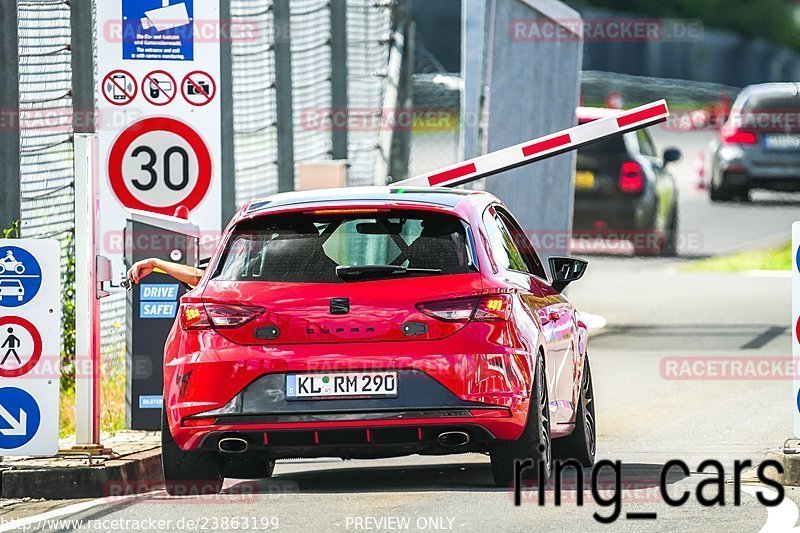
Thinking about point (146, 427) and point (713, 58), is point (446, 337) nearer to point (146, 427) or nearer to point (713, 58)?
point (146, 427)

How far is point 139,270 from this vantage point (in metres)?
11.3

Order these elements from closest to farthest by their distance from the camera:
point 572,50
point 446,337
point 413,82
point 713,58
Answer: point 446,337, point 572,50, point 413,82, point 713,58

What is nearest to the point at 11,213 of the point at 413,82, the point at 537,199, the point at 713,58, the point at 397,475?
the point at 397,475

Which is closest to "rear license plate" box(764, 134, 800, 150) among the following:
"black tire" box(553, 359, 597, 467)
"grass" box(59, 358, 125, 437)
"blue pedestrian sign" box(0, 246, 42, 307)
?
"grass" box(59, 358, 125, 437)

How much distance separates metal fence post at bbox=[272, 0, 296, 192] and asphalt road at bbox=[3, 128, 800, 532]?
3.20m

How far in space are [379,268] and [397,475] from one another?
196cm

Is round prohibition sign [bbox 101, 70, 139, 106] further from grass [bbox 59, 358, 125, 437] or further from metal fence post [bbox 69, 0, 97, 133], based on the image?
grass [bbox 59, 358, 125, 437]

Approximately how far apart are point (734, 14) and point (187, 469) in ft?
245

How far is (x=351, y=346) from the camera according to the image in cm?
948

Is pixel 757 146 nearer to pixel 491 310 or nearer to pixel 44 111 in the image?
pixel 44 111

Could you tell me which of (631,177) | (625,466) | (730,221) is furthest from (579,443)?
(730,221)

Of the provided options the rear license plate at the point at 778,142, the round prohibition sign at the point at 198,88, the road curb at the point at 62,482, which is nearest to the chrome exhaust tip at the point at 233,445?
the road curb at the point at 62,482

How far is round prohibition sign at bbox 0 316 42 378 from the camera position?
1087cm

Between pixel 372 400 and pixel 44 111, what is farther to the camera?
pixel 44 111
